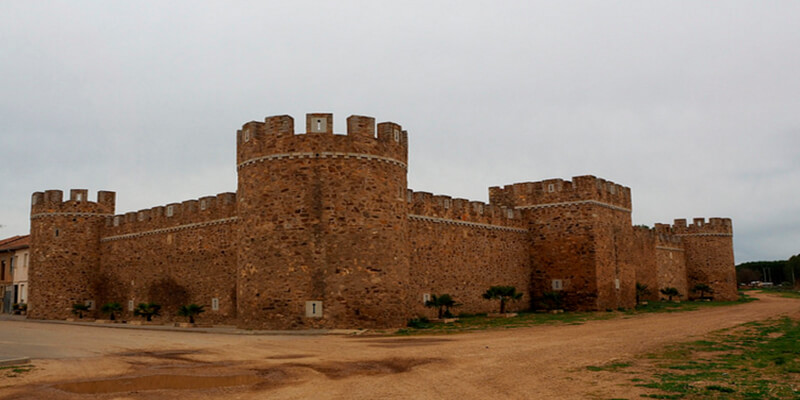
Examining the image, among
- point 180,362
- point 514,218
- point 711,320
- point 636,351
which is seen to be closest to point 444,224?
point 514,218

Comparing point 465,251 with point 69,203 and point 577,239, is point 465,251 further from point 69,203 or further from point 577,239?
point 69,203

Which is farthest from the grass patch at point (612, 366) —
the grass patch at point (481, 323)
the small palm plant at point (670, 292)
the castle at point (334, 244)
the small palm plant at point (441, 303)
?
the small palm plant at point (670, 292)

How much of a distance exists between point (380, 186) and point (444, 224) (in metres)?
6.66

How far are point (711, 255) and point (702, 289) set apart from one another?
9.60 ft

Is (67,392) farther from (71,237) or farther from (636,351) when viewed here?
(71,237)

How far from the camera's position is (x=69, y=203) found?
36844mm

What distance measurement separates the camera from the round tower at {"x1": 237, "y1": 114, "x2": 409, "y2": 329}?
23.0m

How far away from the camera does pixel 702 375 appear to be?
36.9ft

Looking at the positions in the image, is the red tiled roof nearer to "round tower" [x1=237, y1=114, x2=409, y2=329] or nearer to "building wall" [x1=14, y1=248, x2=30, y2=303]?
"building wall" [x1=14, y1=248, x2=30, y2=303]

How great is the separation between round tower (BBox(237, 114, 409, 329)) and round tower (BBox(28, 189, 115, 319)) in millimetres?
16961

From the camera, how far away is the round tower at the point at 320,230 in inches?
904

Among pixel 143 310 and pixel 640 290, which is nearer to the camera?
pixel 143 310

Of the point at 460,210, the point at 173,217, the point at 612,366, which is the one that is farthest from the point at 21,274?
the point at 612,366

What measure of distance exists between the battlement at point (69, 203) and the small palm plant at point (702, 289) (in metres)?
40.8
